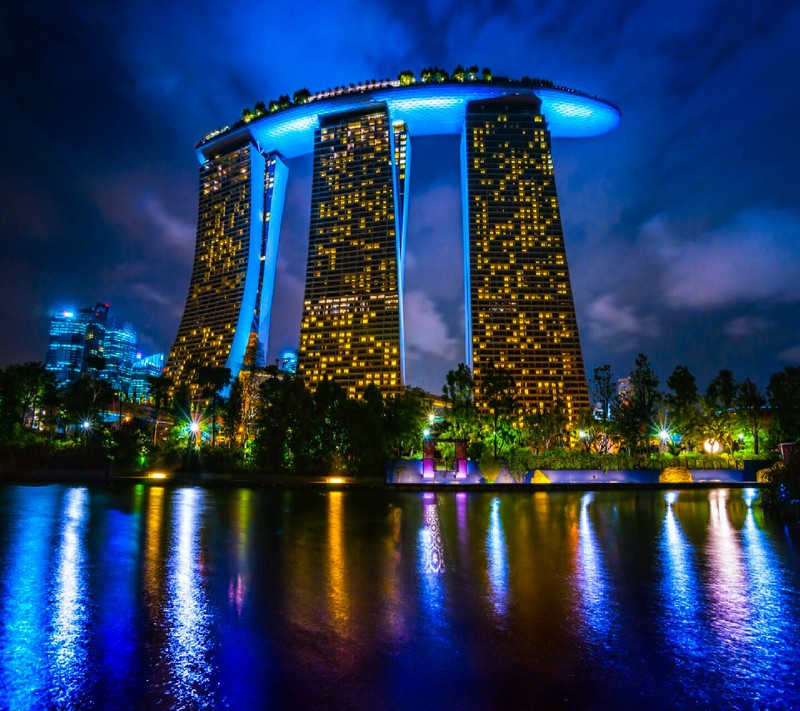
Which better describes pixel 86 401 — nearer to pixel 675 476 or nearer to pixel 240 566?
pixel 240 566

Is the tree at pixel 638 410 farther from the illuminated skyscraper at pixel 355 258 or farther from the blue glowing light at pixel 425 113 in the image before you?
the blue glowing light at pixel 425 113

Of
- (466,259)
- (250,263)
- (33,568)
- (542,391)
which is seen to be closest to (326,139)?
(250,263)

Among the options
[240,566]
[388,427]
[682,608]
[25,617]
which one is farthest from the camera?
[388,427]

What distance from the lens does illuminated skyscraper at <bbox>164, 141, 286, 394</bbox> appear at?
132 metres

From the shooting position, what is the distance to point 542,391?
124250mm

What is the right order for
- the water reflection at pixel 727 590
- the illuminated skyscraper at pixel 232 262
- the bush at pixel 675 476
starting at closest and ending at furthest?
the water reflection at pixel 727 590, the bush at pixel 675 476, the illuminated skyscraper at pixel 232 262

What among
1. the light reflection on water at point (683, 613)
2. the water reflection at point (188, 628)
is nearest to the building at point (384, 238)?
the light reflection on water at point (683, 613)

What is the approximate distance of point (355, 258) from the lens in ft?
436

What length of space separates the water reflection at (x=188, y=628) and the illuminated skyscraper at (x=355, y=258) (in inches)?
4318

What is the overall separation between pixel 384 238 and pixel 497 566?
5005 inches

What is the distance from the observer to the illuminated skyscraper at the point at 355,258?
127 metres

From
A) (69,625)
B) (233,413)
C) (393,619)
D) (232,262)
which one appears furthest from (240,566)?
(232,262)

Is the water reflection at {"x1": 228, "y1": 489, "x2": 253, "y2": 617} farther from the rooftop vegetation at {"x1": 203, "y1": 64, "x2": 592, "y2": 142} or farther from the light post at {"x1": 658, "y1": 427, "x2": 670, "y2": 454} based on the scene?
the rooftop vegetation at {"x1": 203, "y1": 64, "x2": 592, "y2": 142}

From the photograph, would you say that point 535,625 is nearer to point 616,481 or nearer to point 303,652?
point 303,652
